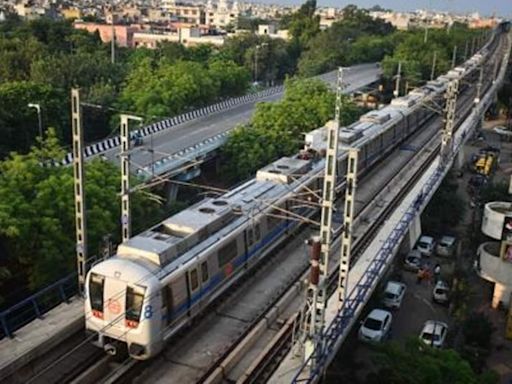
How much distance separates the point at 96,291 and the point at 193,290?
8.54 feet

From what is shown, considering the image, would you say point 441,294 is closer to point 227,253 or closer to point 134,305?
point 227,253

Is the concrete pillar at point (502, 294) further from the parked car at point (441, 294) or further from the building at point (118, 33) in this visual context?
the building at point (118, 33)

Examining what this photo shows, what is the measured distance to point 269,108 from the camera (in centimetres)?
4241

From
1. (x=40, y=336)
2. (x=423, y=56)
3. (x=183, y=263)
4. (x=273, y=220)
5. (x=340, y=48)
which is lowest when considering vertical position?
(x=40, y=336)

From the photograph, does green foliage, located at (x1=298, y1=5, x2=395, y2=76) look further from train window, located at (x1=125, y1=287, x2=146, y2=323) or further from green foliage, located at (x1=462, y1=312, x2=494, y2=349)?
train window, located at (x1=125, y1=287, x2=146, y2=323)

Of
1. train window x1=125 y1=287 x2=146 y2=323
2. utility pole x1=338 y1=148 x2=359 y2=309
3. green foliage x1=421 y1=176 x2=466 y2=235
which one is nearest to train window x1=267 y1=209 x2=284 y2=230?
utility pole x1=338 y1=148 x2=359 y2=309

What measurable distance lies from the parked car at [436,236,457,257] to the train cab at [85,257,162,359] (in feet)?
64.0

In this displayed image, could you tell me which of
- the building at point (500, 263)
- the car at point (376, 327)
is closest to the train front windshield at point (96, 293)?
the car at point (376, 327)

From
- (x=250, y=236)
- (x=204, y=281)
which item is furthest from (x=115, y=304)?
(x=250, y=236)

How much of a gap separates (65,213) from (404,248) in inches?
601

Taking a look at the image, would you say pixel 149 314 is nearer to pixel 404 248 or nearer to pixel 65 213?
pixel 65 213

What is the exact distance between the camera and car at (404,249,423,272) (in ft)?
97.7

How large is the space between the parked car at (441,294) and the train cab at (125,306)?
560 inches

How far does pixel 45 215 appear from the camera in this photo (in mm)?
19531
